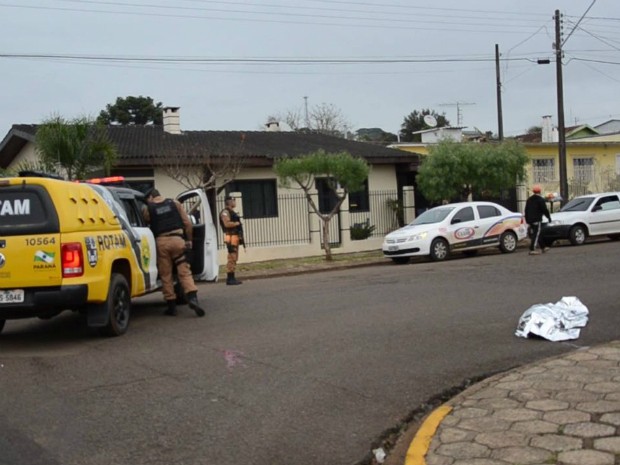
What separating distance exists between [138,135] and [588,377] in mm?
24886

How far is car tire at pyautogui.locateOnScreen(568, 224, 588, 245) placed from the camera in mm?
23019

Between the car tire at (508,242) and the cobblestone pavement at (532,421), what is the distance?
1487cm

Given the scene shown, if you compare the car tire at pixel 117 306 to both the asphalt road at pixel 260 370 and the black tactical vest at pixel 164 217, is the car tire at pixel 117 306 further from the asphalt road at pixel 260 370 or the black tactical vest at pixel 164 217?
the black tactical vest at pixel 164 217

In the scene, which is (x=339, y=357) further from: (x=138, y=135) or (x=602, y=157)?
(x=602, y=157)

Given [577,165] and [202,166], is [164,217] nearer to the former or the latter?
[202,166]

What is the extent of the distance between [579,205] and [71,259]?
1891 cm

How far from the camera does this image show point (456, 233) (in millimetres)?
20641

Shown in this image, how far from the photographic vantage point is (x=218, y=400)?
627 cm

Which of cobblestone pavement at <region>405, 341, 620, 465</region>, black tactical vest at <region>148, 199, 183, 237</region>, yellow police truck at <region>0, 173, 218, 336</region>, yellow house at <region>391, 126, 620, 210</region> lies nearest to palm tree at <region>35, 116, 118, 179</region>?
black tactical vest at <region>148, 199, 183, 237</region>

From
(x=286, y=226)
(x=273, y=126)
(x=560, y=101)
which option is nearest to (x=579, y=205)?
(x=560, y=101)

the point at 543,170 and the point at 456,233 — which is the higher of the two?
the point at 543,170

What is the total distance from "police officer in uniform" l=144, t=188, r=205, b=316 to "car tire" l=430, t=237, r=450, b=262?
10669 millimetres

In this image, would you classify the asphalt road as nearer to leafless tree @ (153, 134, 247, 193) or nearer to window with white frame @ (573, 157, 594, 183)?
leafless tree @ (153, 134, 247, 193)

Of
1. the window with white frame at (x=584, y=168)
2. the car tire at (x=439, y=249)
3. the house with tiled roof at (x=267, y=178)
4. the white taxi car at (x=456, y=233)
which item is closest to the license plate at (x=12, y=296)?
the white taxi car at (x=456, y=233)
